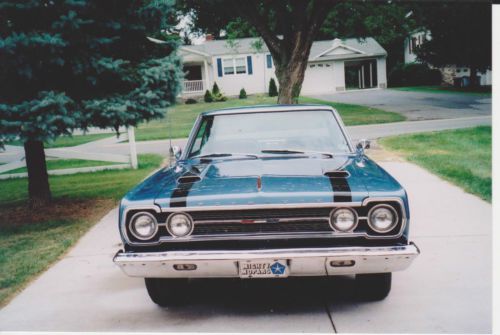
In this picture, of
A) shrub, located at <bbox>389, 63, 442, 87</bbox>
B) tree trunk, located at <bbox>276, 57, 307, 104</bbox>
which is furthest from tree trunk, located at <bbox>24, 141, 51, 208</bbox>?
shrub, located at <bbox>389, 63, 442, 87</bbox>

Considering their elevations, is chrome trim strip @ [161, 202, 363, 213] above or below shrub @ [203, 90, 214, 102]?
below

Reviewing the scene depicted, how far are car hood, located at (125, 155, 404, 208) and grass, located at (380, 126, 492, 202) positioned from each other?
363 cm

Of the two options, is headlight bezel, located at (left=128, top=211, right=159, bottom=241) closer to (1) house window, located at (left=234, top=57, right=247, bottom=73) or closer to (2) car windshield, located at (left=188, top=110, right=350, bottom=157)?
(2) car windshield, located at (left=188, top=110, right=350, bottom=157)

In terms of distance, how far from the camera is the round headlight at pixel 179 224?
3.27 meters

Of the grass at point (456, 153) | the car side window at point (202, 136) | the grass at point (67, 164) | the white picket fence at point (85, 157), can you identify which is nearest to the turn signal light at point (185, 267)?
the car side window at point (202, 136)

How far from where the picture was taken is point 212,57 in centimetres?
3519

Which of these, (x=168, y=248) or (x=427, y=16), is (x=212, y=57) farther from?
(x=168, y=248)

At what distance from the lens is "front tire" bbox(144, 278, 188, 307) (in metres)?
3.66

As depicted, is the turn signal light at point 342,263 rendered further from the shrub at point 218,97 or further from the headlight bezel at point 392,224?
the shrub at point 218,97

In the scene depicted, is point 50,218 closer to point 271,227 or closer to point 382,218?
point 271,227

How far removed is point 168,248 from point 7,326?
1591 mm

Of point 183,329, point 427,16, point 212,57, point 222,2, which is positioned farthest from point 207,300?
point 212,57

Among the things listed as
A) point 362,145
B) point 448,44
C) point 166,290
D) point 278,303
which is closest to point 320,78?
point 448,44

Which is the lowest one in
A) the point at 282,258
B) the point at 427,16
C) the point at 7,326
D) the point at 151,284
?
the point at 7,326
